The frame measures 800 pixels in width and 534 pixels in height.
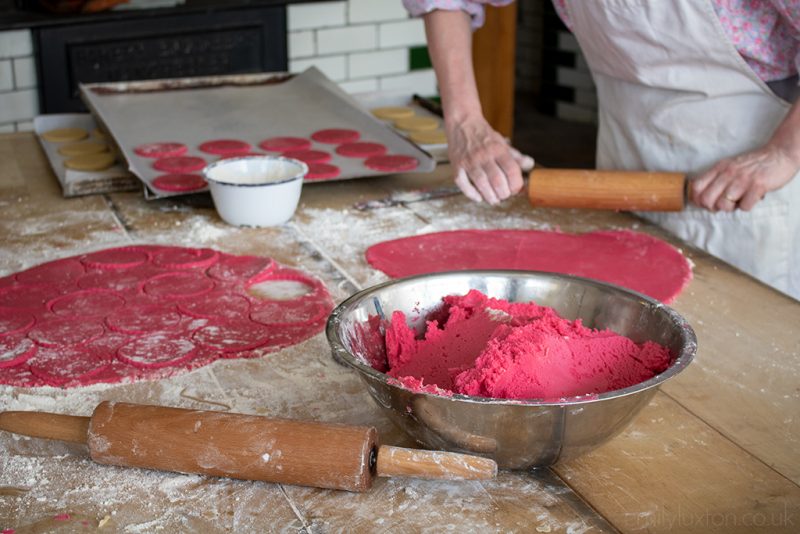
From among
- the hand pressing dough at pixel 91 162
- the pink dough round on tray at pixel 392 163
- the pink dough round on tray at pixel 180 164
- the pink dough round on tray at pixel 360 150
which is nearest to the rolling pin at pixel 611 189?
the pink dough round on tray at pixel 392 163

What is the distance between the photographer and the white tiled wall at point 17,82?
309 cm

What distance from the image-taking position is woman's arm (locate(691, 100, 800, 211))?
168 centimetres

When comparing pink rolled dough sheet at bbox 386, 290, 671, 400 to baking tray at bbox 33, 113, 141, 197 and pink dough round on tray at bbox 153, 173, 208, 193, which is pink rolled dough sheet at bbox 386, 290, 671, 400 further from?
baking tray at bbox 33, 113, 141, 197

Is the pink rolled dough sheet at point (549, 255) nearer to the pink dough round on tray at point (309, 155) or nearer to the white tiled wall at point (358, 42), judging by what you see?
the pink dough round on tray at point (309, 155)

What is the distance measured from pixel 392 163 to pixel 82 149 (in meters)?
0.76

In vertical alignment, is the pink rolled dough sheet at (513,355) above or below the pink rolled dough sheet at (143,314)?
above

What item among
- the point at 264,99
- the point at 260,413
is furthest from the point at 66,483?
the point at 264,99

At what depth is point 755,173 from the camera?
168 cm

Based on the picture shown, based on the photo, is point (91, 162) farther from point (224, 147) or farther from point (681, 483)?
point (681, 483)

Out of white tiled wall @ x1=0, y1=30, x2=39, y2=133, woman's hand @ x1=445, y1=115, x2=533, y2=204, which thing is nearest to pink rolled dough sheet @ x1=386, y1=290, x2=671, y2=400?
woman's hand @ x1=445, y1=115, x2=533, y2=204

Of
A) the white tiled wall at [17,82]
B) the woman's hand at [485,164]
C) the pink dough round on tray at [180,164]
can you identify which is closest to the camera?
the woman's hand at [485,164]

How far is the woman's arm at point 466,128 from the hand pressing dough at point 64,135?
95 centimetres

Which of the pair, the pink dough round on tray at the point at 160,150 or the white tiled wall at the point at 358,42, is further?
the white tiled wall at the point at 358,42

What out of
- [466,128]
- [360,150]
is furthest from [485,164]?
[360,150]
